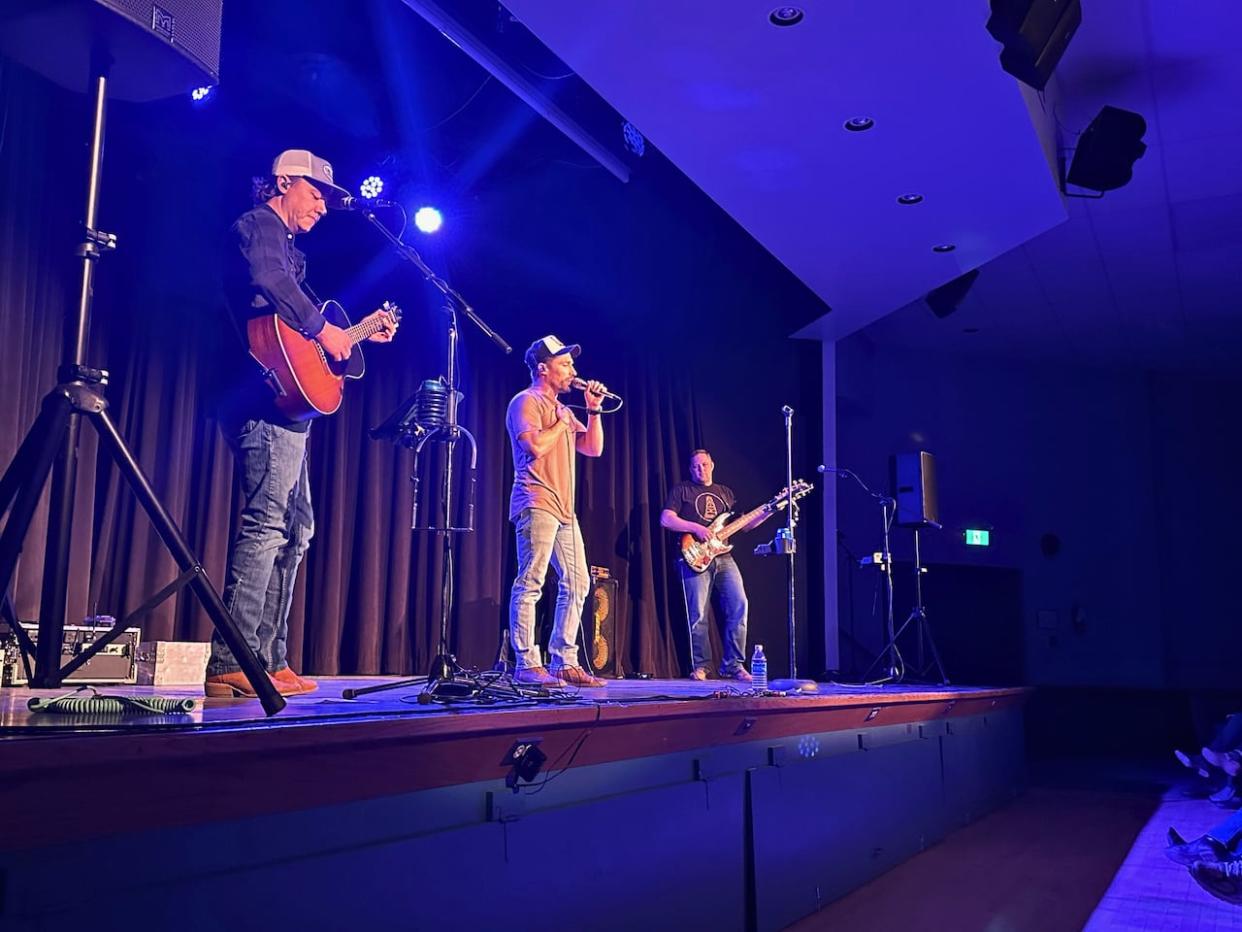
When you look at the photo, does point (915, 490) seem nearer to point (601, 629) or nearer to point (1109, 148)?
point (601, 629)

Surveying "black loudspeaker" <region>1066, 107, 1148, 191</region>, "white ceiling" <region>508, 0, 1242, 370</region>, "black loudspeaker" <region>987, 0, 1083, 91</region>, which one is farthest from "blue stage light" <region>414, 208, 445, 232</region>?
"black loudspeaker" <region>1066, 107, 1148, 191</region>

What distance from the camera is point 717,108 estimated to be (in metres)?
4.81

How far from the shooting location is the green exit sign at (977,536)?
9367 millimetres

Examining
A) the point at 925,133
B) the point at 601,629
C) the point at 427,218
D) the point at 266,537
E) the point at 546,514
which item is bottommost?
the point at 601,629

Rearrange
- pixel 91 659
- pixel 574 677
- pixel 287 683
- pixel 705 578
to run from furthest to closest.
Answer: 1. pixel 705 578
2. pixel 574 677
3. pixel 91 659
4. pixel 287 683

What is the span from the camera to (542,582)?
3.97 metres

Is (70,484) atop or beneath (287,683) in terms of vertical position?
atop

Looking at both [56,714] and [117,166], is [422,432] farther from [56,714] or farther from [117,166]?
[117,166]

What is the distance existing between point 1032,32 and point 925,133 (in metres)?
1.18

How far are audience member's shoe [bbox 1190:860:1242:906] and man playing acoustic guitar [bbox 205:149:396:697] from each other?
3200mm

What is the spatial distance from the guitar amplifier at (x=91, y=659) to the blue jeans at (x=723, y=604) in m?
3.63

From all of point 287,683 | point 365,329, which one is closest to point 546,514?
point 365,329

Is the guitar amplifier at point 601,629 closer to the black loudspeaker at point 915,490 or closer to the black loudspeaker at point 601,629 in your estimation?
the black loudspeaker at point 601,629

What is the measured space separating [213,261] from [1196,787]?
277 inches
